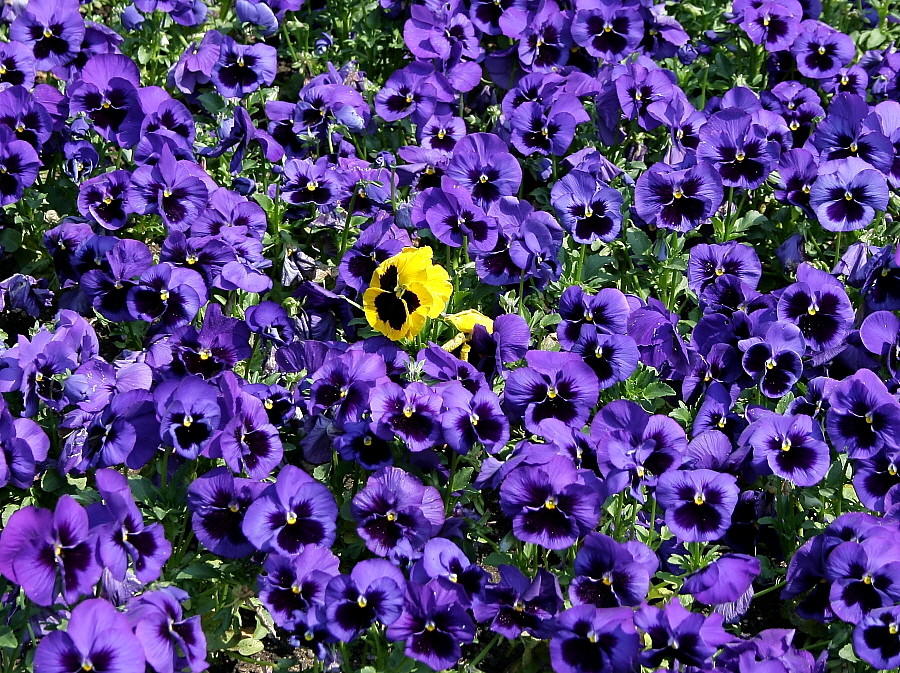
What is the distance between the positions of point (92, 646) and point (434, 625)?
2.52 ft

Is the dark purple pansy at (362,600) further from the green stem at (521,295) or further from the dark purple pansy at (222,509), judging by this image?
the green stem at (521,295)

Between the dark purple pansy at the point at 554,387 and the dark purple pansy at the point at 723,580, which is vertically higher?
the dark purple pansy at the point at 554,387

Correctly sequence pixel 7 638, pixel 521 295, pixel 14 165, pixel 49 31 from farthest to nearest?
pixel 49 31 < pixel 14 165 < pixel 521 295 < pixel 7 638

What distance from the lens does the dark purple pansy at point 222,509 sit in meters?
2.90

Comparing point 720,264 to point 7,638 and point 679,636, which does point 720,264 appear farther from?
point 7,638

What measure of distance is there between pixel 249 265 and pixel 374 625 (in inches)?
50.8

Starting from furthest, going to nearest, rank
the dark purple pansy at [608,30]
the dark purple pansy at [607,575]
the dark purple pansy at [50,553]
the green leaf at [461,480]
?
1. the dark purple pansy at [608,30]
2. the green leaf at [461,480]
3. the dark purple pansy at [607,575]
4. the dark purple pansy at [50,553]

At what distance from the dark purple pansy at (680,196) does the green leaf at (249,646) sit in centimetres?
187

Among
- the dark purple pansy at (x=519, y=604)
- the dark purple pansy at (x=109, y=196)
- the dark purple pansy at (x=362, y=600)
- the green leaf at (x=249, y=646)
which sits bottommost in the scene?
the green leaf at (x=249, y=646)

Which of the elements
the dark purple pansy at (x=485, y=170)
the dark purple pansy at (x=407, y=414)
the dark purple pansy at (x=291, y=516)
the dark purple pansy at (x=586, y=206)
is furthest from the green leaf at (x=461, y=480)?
the dark purple pansy at (x=485, y=170)

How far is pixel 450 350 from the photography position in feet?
11.9

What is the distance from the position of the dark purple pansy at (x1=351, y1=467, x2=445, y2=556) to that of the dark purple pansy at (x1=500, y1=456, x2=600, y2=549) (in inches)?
9.1

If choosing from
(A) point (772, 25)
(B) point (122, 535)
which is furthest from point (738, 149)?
(B) point (122, 535)

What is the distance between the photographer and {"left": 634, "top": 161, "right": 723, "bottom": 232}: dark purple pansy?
3.89 metres
